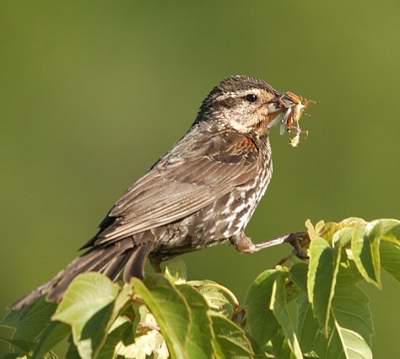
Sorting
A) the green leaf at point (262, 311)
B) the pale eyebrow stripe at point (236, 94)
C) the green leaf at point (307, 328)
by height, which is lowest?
the green leaf at point (307, 328)

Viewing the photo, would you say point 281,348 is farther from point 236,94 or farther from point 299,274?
point 236,94

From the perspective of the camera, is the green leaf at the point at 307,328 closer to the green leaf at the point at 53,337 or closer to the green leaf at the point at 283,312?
the green leaf at the point at 283,312

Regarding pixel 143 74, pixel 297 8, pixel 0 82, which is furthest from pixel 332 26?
pixel 0 82

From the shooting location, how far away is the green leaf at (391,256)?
3838 millimetres

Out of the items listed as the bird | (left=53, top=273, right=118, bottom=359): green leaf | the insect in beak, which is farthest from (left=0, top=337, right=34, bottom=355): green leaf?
the insect in beak

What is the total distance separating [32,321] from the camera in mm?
4086

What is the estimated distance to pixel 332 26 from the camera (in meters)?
11.1

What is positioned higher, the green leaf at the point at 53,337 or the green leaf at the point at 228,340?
the green leaf at the point at 53,337

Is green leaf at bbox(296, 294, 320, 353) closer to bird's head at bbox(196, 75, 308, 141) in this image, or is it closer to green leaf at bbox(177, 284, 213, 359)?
green leaf at bbox(177, 284, 213, 359)

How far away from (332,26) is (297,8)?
55 cm

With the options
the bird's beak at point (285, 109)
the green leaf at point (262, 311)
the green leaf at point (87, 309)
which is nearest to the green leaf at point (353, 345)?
the green leaf at point (262, 311)

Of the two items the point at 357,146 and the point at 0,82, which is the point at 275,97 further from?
the point at 0,82

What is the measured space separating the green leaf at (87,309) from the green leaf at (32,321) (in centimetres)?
63

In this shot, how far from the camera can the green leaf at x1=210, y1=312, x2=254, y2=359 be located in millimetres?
3729
